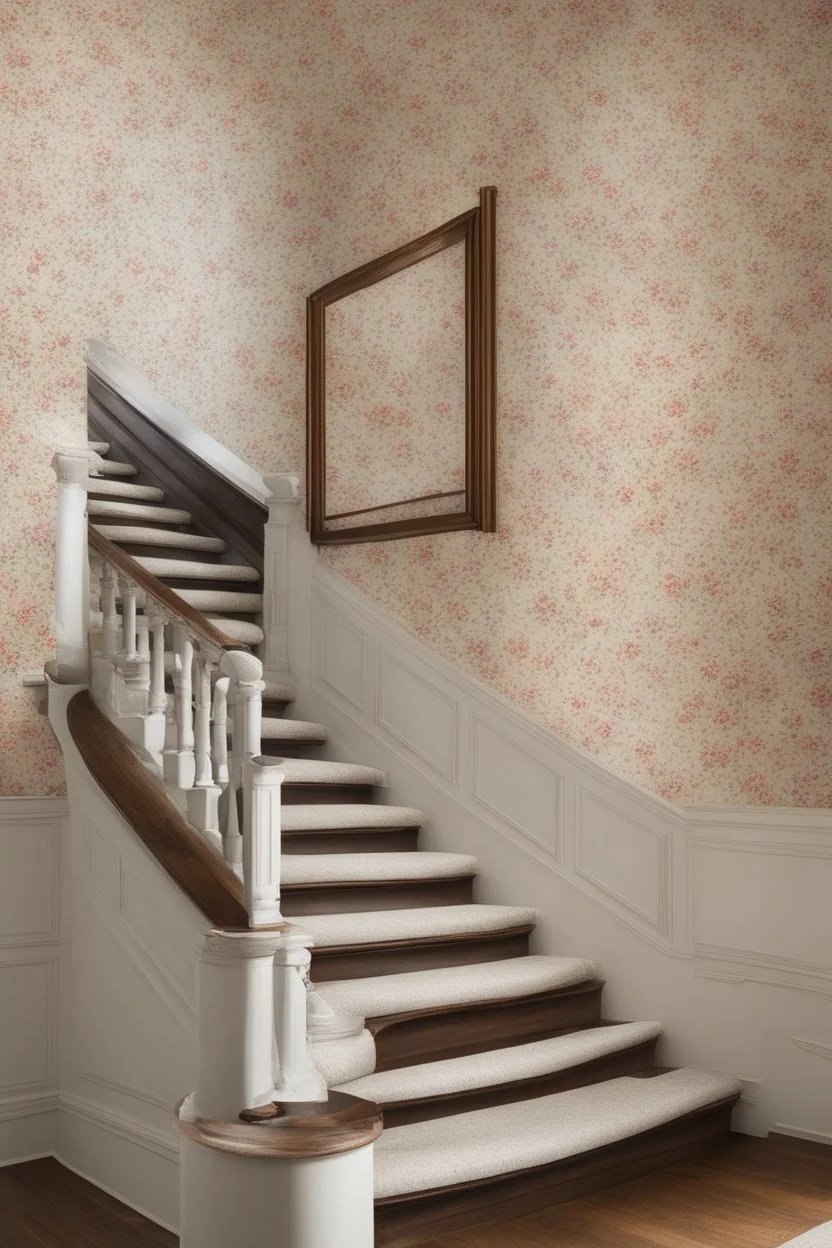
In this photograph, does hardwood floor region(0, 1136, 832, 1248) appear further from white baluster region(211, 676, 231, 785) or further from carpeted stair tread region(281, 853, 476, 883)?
white baluster region(211, 676, 231, 785)

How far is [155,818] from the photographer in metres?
3.83

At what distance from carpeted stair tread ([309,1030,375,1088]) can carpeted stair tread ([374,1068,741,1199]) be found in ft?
0.59

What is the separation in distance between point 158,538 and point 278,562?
0.56 m

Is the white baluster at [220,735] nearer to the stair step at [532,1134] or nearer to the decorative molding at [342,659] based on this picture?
the stair step at [532,1134]

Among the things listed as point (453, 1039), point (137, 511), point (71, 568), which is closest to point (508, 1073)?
point (453, 1039)

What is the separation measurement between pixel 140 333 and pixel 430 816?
278cm

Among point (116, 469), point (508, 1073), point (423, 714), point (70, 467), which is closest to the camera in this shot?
point (508, 1073)

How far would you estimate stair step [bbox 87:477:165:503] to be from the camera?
6062 millimetres

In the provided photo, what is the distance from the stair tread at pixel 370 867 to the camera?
4.21 m

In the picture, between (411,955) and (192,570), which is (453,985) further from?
(192,570)

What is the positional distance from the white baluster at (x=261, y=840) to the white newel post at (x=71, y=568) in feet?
4.83

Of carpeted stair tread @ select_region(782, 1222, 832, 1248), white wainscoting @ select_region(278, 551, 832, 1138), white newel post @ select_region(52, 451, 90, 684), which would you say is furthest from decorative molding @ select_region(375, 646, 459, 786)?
carpeted stair tread @ select_region(782, 1222, 832, 1248)

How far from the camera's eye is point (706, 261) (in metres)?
4.30

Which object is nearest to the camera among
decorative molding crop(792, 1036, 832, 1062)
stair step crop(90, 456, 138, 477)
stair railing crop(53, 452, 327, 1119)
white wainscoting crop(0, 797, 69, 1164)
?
stair railing crop(53, 452, 327, 1119)
